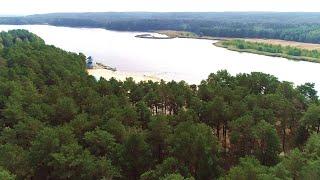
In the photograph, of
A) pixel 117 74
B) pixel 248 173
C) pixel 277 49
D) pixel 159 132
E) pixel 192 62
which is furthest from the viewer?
pixel 277 49

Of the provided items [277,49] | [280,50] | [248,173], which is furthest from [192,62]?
[248,173]

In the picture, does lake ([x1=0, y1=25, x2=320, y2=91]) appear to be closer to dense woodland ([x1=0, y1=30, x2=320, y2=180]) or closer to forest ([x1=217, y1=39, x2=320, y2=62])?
forest ([x1=217, y1=39, x2=320, y2=62])

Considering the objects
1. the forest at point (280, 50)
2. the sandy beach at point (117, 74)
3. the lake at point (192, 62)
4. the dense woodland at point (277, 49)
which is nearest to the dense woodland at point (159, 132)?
the sandy beach at point (117, 74)

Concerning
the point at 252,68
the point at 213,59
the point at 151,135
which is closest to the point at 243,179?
the point at 151,135

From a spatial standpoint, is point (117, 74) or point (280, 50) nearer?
point (117, 74)

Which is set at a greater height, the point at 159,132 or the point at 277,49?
the point at 159,132

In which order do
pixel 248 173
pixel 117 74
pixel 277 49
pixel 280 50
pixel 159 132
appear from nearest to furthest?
pixel 248 173 < pixel 159 132 < pixel 117 74 < pixel 280 50 < pixel 277 49

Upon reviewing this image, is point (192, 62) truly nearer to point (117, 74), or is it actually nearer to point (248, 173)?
point (117, 74)

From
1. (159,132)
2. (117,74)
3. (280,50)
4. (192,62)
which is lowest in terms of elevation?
(192,62)

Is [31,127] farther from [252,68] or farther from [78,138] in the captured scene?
[252,68]

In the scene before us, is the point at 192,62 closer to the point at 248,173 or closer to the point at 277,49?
the point at 277,49
